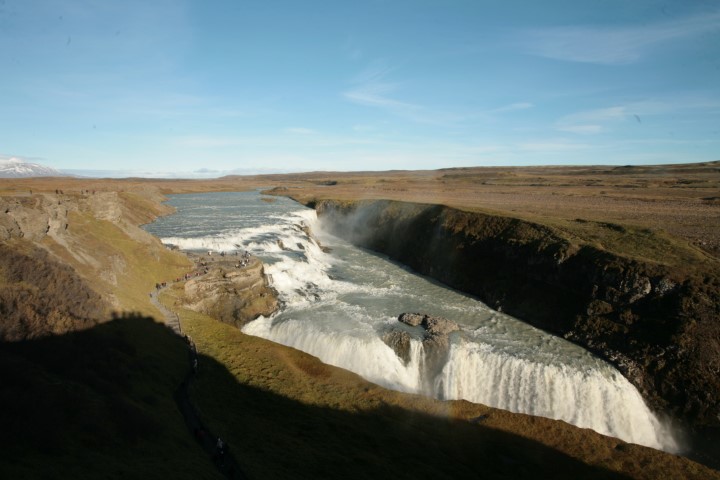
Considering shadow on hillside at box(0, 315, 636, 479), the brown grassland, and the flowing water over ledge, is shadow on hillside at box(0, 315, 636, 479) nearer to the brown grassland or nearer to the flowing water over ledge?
the brown grassland

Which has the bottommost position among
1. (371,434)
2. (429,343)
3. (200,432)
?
(371,434)

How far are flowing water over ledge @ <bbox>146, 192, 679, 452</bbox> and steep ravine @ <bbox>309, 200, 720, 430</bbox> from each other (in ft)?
6.56

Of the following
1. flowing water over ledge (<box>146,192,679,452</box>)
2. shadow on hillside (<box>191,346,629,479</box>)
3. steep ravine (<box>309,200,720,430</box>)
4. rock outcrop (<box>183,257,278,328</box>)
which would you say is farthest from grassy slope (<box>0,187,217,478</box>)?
steep ravine (<box>309,200,720,430</box>)

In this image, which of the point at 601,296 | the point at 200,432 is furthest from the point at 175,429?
the point at 601,296

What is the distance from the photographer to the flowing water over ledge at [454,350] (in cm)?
2816

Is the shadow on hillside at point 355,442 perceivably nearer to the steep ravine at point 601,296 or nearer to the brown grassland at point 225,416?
the brown grassland at point 225,416

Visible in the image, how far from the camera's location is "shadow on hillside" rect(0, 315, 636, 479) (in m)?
13.4

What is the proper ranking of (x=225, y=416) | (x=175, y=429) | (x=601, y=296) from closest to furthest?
(x=175, y=429), (x=225, y=416), (x=601, y=296)

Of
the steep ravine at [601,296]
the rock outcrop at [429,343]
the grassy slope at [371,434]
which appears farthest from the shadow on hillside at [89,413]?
the steep ravine at [601,296]

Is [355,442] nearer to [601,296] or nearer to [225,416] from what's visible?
[225,416]

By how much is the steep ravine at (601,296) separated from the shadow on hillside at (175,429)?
13.7m

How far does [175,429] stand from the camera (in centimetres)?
1731

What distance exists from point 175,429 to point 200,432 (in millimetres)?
1085

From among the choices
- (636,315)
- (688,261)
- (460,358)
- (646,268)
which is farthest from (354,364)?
(688,261)
